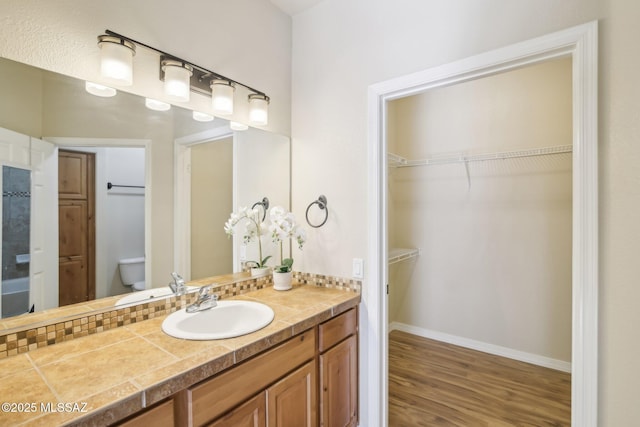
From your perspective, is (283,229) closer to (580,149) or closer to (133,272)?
(133,272)

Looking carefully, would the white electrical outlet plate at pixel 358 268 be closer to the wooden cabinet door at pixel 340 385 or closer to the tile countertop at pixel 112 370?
the wooden cabinet door at pixel 340 385

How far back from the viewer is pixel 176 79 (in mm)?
1457

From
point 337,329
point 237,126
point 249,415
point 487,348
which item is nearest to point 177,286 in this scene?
point 249,415

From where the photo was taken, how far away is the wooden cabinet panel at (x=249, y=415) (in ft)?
3.52

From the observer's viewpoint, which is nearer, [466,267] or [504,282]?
[504,282]

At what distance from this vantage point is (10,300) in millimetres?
1101

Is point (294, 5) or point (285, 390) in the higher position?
point (294, 5)

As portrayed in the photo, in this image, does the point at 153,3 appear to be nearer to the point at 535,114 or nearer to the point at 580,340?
the point at 580,340

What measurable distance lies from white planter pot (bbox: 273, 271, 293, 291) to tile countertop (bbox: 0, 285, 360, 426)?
51cm

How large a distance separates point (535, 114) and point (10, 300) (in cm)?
362

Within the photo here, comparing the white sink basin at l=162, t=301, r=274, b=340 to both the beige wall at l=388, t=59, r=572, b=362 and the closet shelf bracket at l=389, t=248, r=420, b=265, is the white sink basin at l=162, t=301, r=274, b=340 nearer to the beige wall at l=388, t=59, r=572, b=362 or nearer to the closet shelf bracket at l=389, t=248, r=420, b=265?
the closet shelf bracket at l=389, t=248, r=420, b=265

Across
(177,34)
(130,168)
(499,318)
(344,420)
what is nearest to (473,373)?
(499,318)

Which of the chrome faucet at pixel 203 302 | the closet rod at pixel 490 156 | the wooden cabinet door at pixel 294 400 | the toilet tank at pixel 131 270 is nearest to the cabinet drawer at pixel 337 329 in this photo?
the wooden cabinet door at pixel 294 400

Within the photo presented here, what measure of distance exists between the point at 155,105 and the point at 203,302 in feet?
3.30
